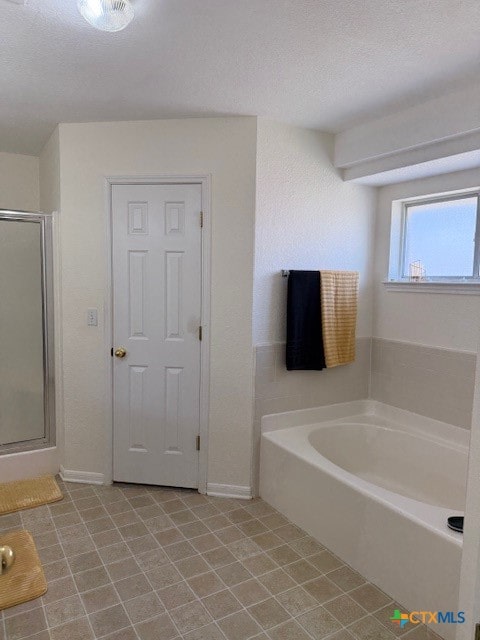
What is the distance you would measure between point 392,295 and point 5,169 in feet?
10.5

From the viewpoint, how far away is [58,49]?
187cm

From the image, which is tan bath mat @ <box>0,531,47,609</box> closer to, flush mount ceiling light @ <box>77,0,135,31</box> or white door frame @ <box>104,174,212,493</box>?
white door frame @ <box>104,174,212,493</box>

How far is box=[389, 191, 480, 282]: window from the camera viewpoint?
2.65m

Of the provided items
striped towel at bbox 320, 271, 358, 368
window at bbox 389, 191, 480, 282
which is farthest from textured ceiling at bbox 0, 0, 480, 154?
Result: striped towel at bbox 320, 271, 358, 368

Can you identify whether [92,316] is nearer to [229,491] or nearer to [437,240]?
[229,491]

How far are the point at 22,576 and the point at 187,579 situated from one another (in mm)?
767

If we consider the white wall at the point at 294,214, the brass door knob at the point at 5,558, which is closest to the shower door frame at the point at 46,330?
the brass door knob at the point at 5,558

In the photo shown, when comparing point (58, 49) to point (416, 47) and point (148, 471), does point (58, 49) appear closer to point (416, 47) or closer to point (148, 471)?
point (416, 47)

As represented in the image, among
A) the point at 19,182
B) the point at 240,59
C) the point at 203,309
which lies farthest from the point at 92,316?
the point at 240,59

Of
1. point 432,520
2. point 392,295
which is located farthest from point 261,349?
point 432,520

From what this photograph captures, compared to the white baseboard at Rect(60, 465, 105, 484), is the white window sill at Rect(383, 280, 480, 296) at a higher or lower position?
higher

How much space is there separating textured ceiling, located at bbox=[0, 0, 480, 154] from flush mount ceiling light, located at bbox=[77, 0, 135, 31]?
5cm

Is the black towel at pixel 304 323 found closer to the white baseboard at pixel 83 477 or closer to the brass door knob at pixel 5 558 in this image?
the white baseboard at pixel 83 477

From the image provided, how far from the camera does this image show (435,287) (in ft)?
9.05
